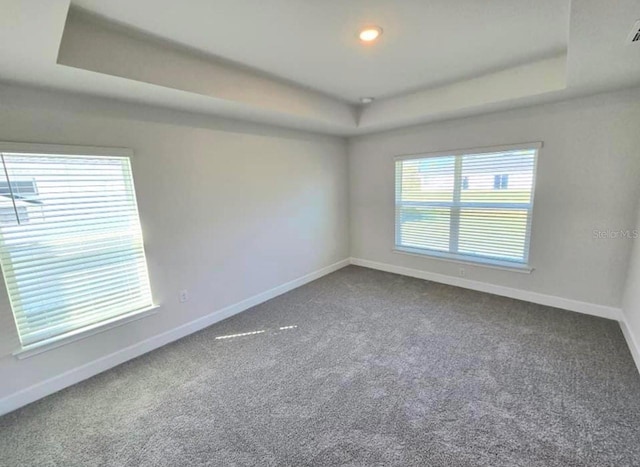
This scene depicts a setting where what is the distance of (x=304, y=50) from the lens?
2234 mm

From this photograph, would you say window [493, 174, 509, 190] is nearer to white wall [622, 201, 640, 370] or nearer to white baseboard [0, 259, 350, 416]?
white wall [622, 201, 640, 370]

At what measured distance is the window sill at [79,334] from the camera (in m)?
2.11

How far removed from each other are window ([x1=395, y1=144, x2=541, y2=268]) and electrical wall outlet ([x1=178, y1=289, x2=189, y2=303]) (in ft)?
10.3

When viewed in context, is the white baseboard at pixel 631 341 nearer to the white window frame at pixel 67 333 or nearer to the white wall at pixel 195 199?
the white wall at pixel 195 199

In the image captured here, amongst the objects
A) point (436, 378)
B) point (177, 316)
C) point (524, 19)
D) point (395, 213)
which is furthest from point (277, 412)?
point (395, 213)

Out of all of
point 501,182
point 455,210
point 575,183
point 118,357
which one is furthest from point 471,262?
point 118,357

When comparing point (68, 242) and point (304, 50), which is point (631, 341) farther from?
point (68, 242)

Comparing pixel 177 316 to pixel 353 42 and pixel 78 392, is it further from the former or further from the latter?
pixel 353 42

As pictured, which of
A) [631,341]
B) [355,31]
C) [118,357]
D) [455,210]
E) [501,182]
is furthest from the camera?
[455,210]

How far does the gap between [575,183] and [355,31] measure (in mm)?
2800

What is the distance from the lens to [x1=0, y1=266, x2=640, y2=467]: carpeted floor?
163 cm

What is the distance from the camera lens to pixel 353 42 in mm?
2127

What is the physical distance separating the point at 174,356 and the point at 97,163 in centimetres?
181

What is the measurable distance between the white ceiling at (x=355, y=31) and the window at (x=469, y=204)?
47.8 inches
